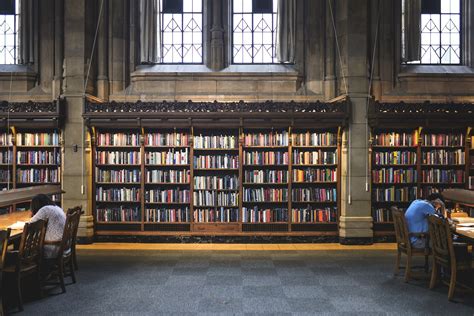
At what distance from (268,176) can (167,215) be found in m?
1.99

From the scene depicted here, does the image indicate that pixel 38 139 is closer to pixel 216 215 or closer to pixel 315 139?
pixel 216 215

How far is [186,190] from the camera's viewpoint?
27.6 feet

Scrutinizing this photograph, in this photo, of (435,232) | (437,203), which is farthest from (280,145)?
(435,232)

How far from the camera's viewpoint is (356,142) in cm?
825

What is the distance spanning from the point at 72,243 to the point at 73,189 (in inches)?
104

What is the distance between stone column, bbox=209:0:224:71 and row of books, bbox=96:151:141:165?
2406 mm

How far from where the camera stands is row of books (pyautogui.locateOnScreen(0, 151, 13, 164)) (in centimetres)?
848

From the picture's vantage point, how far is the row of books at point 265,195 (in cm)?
838

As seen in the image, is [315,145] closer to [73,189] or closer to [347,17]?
[347,17]

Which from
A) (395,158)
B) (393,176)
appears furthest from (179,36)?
(393,176)

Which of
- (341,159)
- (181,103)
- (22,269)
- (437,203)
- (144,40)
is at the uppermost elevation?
(144,40)

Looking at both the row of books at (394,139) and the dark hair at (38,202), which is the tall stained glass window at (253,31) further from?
the dark hair at (38,202)

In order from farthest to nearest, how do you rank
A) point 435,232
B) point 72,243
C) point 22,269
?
point 72,243 → point 435,232 → point 22,269

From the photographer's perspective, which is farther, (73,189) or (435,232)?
(73,189)
